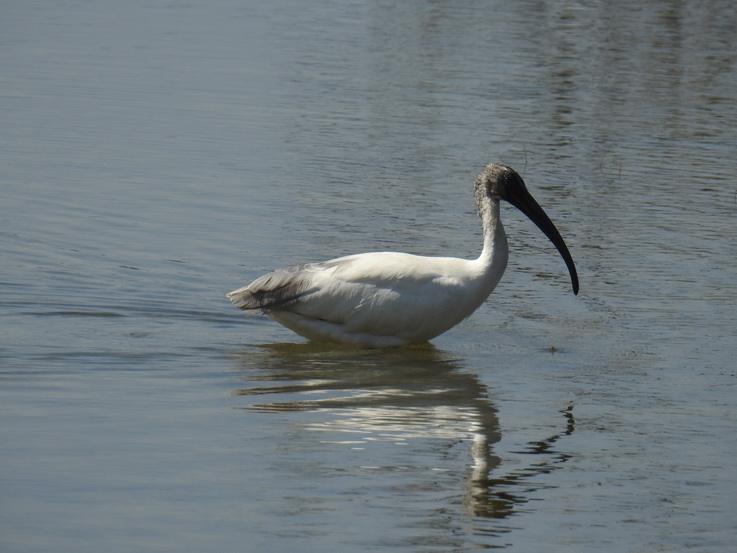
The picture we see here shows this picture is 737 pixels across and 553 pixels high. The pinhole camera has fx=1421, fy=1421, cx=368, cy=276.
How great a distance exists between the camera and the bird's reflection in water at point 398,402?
636 cm

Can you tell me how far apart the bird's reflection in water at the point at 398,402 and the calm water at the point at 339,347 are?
25 mm

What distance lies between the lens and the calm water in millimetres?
5891

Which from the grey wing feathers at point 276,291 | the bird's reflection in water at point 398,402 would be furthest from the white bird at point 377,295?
the bird's reflection in water at point 398,402

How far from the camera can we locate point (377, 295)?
8.80 meters

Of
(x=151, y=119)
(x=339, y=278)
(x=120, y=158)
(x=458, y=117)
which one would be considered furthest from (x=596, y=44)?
(x=339, y=278)

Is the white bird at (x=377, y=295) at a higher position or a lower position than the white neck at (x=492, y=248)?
lower

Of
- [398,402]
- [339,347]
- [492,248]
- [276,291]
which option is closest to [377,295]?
[339,347]

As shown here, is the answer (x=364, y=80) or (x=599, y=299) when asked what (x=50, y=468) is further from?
(x=364, y=80)

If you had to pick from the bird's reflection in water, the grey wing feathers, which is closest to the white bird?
the grey wing feathers

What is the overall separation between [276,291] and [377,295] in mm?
639

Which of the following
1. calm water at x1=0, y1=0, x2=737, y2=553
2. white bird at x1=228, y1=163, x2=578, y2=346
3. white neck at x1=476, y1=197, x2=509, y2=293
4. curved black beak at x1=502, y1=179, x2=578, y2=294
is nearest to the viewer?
calm water at x1=0, y1=0, x2=737, y2=553

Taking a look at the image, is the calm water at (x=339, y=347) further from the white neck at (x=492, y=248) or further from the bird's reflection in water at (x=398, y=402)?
the white neck at (x=492, y=248)

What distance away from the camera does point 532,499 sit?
6.06m

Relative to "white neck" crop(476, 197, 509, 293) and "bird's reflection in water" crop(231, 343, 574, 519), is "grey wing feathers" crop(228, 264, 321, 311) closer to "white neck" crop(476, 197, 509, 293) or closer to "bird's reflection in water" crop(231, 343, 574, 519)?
"bird's reflection in water" crop(231, 343, 574, 519)
